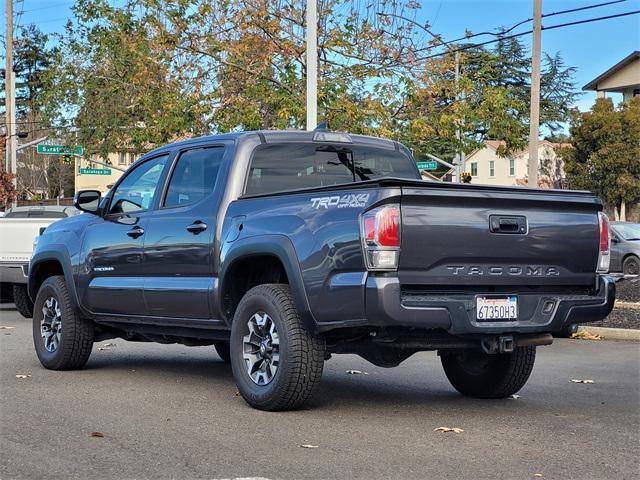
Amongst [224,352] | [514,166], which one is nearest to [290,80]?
[224,352]

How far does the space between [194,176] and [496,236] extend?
9.08 ft

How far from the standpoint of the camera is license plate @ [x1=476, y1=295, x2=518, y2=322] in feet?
21.8

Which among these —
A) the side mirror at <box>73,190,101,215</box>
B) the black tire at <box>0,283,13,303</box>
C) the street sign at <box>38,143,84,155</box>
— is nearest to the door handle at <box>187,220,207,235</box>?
the side mirror at <box>73,190,101,215</box>

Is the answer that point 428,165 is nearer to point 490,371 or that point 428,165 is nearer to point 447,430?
point 490,371

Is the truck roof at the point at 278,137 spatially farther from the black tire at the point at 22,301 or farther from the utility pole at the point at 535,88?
the utility pole at the point at 535,88

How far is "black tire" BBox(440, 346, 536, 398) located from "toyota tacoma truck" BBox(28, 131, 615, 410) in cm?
1

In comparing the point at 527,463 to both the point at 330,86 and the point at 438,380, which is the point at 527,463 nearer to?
the point at 438,380

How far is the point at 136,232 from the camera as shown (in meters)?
8.68

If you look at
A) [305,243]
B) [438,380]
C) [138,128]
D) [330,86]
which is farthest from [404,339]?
[138,128]

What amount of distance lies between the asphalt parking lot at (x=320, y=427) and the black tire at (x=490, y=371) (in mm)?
136

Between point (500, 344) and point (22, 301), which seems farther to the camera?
point (22, 301)

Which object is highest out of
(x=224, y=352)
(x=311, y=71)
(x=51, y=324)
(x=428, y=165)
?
(x=311, y=71)

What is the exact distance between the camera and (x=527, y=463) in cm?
566

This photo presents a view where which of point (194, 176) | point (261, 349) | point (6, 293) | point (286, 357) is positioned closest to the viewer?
point (286, 357)
